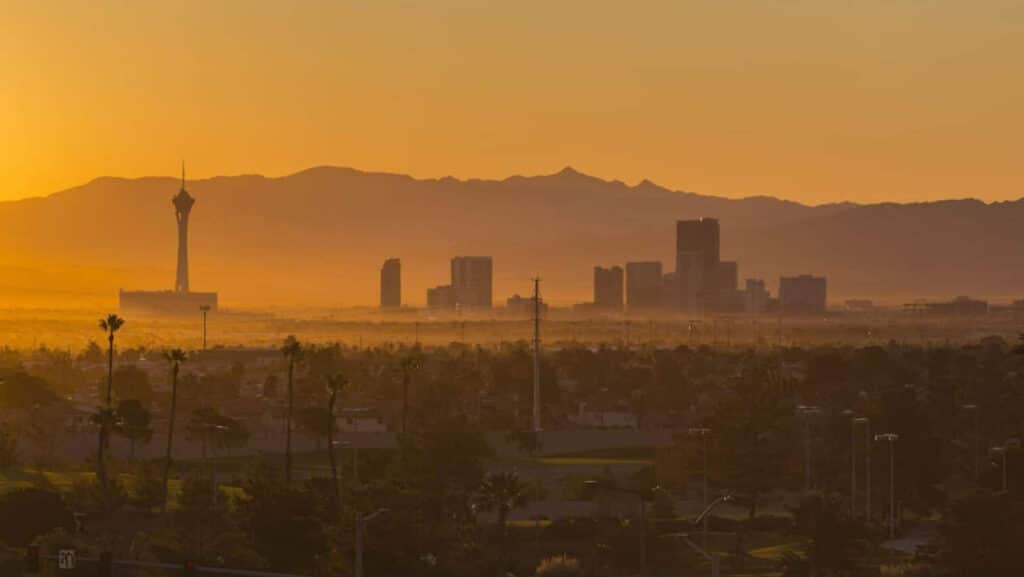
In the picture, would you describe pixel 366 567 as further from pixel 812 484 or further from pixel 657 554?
pixel 812 484

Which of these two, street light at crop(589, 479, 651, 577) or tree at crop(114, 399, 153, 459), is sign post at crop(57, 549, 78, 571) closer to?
street light at crop(589, 479, 651, 577)

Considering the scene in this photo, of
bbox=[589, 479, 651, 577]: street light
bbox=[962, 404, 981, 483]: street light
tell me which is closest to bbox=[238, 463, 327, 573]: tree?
bbox=[589, 479, 651, 577]: street light

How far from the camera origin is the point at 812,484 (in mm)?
133625

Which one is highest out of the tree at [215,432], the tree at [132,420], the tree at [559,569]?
the tree at [132,420]

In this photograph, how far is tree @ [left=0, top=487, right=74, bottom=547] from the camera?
9156 cm

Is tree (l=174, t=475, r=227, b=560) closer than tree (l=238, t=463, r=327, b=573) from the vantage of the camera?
No

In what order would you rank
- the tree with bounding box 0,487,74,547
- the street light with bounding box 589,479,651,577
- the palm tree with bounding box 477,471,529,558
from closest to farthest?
the street light with bounding box 589,479,651,577 < the tree with bounding box 0,487,74,547 < the palm tree with bounding box 477,471,529,558

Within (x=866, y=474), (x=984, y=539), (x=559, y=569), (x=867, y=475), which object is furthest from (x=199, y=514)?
(x=866, y=474)

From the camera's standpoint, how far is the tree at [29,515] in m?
91.6

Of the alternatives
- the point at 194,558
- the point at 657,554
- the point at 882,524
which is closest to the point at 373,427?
the point at 882,524

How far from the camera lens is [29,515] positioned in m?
93.1

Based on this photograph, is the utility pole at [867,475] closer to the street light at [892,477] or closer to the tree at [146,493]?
the street light at [892,477]

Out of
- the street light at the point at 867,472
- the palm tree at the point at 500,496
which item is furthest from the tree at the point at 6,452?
the street light at the point at 867,472

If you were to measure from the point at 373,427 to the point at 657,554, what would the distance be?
81069 mm
